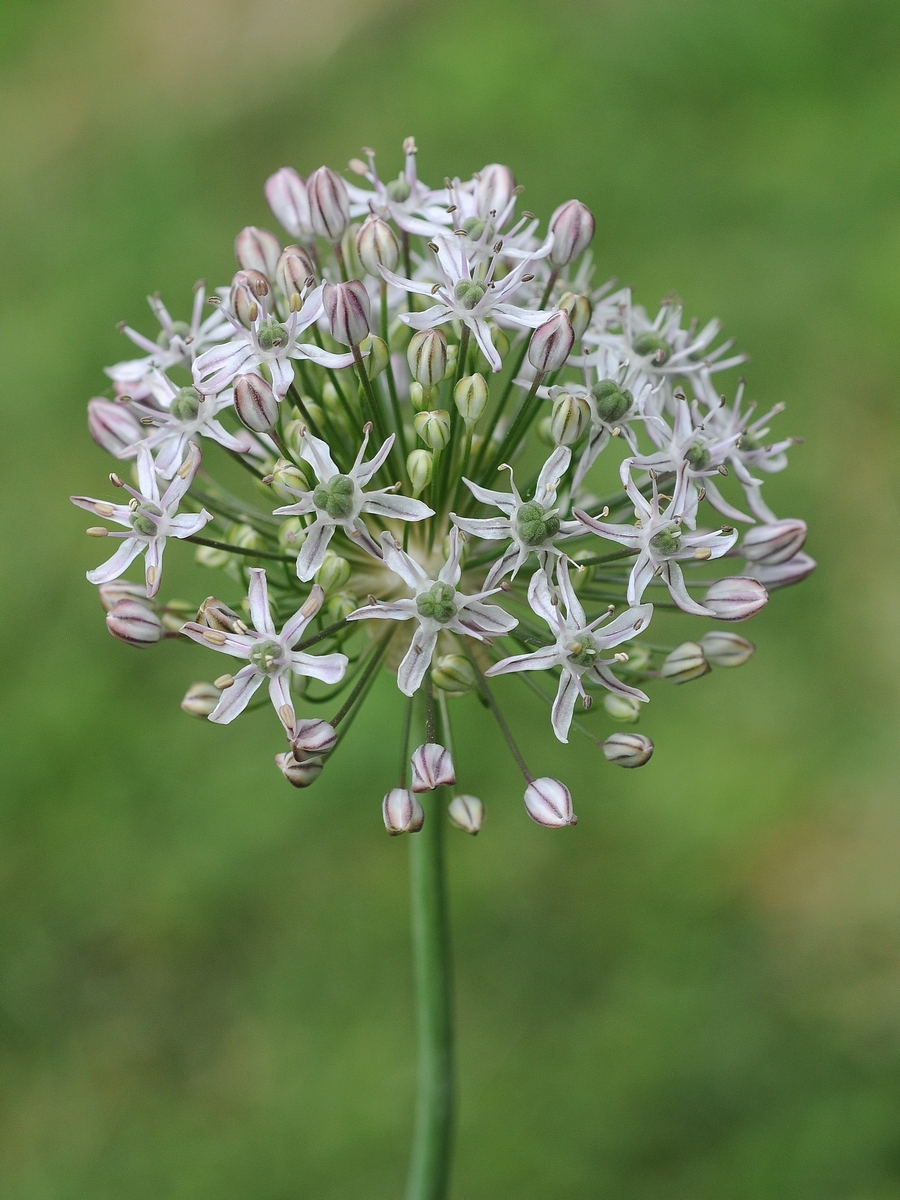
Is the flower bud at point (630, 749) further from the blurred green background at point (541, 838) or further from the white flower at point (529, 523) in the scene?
the blurred green background at point (541, 838)

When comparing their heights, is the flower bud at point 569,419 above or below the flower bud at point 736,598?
above

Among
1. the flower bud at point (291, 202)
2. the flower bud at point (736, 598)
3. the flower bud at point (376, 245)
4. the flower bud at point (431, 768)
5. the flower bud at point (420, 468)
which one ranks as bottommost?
the flower bud at point (431, 768)

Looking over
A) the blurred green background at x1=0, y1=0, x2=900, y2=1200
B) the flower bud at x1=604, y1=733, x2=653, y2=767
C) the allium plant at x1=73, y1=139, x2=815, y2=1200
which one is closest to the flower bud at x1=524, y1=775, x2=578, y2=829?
the allium plant at x1=73, y1=139, x2=815, y2=1200

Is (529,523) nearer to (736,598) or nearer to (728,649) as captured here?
(736,598)

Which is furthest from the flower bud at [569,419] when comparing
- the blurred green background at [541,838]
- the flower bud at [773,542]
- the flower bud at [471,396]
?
the blurred green background at [541,838]

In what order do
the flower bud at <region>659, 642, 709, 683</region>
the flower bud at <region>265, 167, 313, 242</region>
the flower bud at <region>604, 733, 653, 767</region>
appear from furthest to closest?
the flower bud at <region>265, 167, 313, 242</region>, the flower bud at <region>659, 642, 709, 683</region>, the flower bud at <region>604, 733, 653, 767</region>

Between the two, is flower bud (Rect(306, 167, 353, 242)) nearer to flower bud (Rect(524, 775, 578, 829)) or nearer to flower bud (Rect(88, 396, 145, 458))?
Answer: flower bud (Rect(88, 396, 145, 458))

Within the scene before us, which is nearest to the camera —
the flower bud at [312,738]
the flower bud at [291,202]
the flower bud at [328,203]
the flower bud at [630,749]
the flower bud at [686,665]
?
the flower bud at [312,738]
